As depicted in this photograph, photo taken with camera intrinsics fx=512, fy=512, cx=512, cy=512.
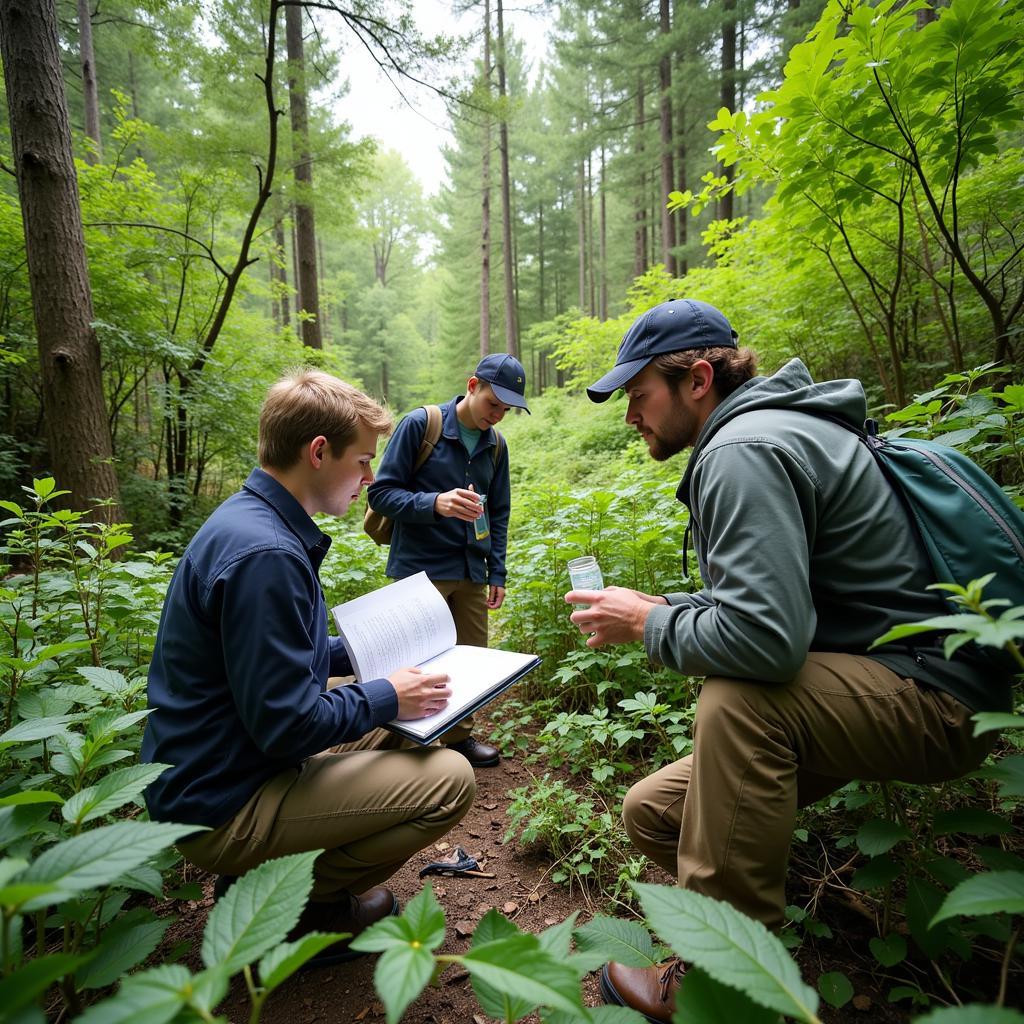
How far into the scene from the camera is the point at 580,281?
24156 mm

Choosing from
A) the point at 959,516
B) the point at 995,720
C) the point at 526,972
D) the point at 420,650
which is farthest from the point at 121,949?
the point at 959,516

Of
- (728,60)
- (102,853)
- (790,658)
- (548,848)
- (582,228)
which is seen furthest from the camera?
(582,228)

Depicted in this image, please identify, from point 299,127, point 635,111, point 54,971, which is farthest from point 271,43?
point 635,111

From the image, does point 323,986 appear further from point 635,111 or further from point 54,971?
point 635,111

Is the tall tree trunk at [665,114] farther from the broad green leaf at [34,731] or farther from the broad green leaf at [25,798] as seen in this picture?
the broad green leaf at [25,798]

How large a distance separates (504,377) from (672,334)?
145 cm

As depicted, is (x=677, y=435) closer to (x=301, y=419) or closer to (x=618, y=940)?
(x=301, y=419)

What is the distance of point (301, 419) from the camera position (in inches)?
73.9

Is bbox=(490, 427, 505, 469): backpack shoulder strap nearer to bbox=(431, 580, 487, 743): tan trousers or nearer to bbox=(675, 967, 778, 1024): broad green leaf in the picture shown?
bbox=(431, 580, 487, 743): tan trousers

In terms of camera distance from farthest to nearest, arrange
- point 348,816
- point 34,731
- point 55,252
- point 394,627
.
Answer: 1. point 55,252
2. point 394,627
3. point 348,816
4. point 34,731

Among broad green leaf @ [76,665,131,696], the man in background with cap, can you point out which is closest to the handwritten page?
broad green leaf @ [76,665,131,696]

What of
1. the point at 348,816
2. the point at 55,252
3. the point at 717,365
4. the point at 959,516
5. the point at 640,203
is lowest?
the point at 348,816

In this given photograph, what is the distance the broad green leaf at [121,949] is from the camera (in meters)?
1.09

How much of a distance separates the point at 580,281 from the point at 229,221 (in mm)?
18898
